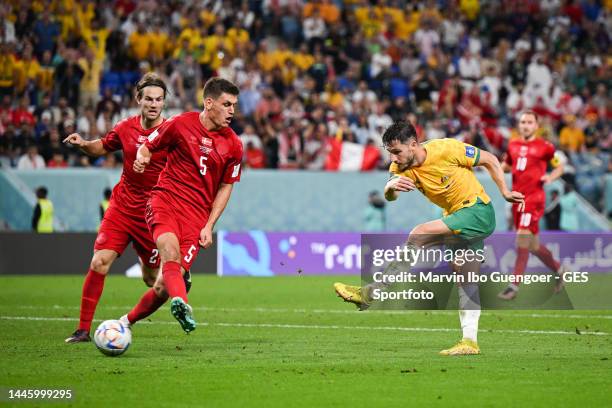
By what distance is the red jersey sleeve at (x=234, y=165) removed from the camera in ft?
35.0

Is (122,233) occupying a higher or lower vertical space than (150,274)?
higher

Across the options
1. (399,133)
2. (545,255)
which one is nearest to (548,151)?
(545,255)

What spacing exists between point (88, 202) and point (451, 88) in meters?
9.63

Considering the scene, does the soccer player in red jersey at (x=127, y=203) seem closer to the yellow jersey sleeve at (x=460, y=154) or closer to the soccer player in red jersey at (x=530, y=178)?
the yellow jersey sleeve at (x=460, y=154)

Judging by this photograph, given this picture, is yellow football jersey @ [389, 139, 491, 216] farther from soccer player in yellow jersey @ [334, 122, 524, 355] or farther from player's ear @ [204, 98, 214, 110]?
player's ear @ [204, 98, 214, 110]

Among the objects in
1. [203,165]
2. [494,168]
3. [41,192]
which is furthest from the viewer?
[41,192]

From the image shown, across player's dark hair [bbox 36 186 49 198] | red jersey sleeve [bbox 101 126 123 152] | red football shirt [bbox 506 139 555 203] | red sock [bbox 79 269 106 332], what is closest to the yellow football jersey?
red jersey sleeve [bbox 101 126 123 152]

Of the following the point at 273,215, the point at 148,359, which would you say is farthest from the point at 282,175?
the point at 148,359

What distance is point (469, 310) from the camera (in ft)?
33.9

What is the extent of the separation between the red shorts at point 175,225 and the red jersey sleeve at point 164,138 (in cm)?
44

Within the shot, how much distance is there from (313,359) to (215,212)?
1.71 m

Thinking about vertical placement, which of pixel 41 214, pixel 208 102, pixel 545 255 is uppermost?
pixel 208 102

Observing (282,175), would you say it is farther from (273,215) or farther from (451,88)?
(451,88)

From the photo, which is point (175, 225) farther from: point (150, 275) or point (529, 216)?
point (529, 216)
